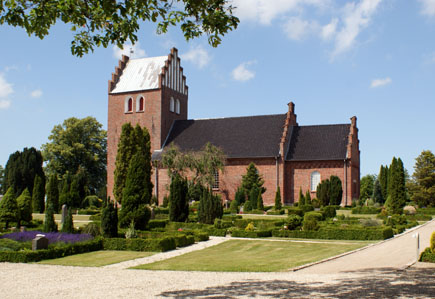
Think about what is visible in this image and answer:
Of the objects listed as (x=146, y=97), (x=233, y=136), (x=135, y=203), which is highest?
(x=146, y=97)

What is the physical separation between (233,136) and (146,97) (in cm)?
1019

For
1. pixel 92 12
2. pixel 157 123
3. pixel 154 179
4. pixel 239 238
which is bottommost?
pixel 239 238

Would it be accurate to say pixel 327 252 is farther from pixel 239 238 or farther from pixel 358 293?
pixel 358 293

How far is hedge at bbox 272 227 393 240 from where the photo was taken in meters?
19.2

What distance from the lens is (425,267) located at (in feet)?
39.1

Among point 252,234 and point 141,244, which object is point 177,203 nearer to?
point 252,234

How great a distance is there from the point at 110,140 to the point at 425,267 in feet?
140

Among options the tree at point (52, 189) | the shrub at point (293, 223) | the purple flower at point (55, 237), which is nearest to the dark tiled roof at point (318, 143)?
the tree at point (52, 189)

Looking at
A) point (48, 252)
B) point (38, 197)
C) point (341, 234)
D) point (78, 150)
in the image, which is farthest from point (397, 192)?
point (78, 150)

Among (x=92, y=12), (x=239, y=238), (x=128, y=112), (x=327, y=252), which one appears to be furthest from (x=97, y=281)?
(x=128, y=112)

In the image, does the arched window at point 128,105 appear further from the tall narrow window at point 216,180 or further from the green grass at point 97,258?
the green grass at point 97,258

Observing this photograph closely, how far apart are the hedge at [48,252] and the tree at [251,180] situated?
2548 centimetres

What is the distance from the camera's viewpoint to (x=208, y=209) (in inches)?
988

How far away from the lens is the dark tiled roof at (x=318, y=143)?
42.5m
